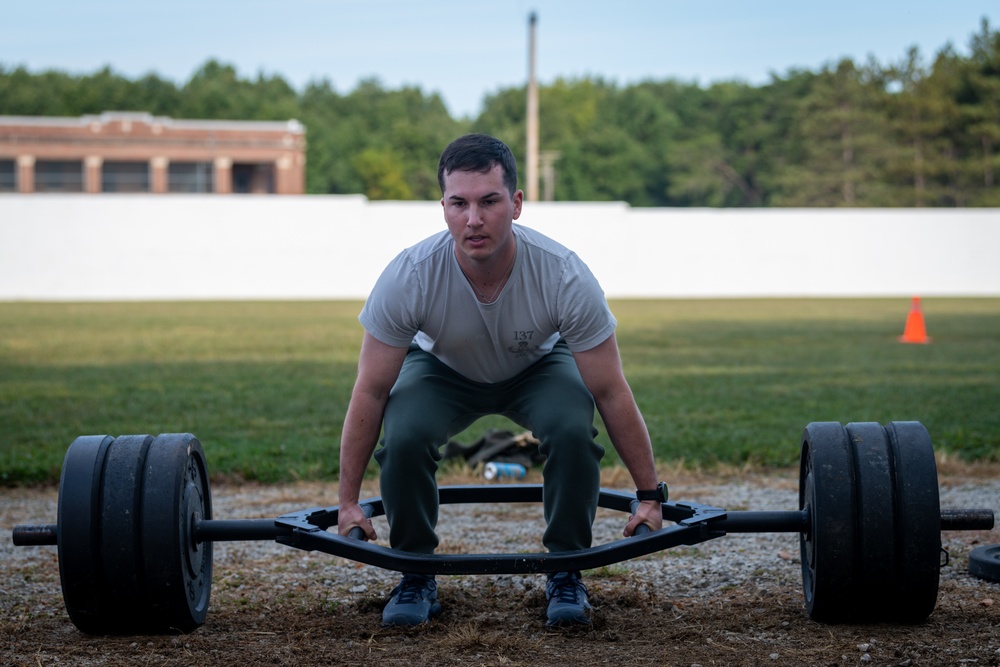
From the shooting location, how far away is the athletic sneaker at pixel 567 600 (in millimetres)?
3523

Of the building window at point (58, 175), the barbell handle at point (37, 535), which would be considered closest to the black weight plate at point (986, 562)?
the barbell handle at point (37, 535)

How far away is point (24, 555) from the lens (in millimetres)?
4688

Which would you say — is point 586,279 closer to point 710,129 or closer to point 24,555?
point 24,555

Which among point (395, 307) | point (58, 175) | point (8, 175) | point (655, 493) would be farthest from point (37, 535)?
point (8, 175)

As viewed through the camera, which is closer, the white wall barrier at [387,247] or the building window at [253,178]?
the white wall barrier at [387,247]

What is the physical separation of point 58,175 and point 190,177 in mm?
6508

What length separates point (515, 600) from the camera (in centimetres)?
394

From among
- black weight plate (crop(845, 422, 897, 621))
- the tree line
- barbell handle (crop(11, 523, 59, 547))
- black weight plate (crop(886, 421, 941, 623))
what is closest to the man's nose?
black weight plate (crop(845, 422, 897, 621))

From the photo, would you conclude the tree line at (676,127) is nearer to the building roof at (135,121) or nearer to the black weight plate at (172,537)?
the building roof at (135,121)

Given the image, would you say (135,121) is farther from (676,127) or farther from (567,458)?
(567,458)

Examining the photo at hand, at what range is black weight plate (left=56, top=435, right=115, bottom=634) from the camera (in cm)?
333

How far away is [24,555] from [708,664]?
3.00 m

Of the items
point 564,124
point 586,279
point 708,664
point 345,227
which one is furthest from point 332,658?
point 564,124

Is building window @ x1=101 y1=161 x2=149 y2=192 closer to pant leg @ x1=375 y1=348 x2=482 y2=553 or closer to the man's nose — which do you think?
pant leg @ x1=375 y1=348 x2=482 y2=553
